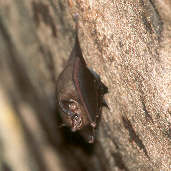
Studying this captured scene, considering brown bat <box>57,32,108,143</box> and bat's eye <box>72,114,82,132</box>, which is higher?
brown bat <box>57,32,108,143</box>

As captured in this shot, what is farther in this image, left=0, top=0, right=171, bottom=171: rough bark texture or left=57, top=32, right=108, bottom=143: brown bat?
left=57, top=32, right=108, bottom=143: brown bat

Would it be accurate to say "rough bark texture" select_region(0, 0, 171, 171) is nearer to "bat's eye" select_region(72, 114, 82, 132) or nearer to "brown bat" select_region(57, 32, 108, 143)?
"brown bat" select_region(57, 32, 108, 143)

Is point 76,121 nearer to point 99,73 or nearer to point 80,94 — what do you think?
point 80,94

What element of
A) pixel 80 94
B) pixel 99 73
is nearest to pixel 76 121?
pixel 80 94

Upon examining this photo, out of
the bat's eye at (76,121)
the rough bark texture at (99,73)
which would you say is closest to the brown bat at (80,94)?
the bat's eye at (76,121)

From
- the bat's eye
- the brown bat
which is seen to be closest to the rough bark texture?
the brown bat

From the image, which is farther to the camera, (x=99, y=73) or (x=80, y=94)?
(x=99, y=73)
